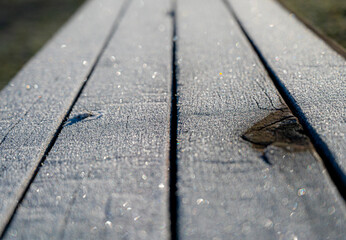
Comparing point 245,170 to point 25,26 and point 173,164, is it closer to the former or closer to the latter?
point 173,164

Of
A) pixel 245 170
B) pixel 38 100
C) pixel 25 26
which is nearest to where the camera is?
pixel 245 170

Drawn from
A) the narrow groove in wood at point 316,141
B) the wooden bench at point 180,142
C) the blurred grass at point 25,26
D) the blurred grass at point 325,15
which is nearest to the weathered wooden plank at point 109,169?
the wooden bench at point 180,142

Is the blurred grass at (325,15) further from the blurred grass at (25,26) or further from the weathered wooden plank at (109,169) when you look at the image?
the blurred grass at (25,26)

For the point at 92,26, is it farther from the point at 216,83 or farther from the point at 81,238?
the point at 81,238

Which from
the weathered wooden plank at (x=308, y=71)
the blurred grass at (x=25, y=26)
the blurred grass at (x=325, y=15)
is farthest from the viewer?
the blurred grass at (x=25, y=26)

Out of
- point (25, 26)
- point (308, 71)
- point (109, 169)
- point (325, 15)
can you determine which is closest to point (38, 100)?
point (109, 169)

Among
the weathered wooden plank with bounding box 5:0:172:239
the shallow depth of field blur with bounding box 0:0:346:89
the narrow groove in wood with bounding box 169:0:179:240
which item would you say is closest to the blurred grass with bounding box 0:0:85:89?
the shallow depth of field blur with bounding box 0:0:346:89

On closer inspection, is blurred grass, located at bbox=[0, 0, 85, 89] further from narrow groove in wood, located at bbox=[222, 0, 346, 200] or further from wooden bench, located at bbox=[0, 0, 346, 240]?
narrow groove in wood, located at bbox=[222, 0, 346, 200]
